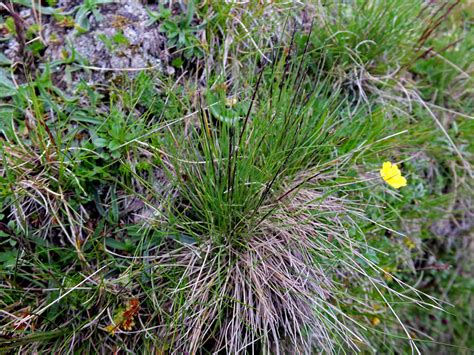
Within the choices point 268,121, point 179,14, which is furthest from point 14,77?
point 268,121

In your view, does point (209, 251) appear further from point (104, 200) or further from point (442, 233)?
point (442, 233)

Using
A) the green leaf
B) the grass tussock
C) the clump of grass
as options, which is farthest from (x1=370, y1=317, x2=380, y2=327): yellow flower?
the green leaf

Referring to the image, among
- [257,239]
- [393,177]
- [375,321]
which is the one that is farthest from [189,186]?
[375,321]

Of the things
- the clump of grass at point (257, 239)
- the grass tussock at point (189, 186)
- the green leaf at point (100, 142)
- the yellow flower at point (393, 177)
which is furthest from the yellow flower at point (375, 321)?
the green leaf at point (100, 142)

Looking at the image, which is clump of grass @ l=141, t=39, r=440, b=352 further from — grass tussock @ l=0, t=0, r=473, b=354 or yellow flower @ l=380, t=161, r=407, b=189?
yellow flower @ l=380, t=161, r=407, b=189

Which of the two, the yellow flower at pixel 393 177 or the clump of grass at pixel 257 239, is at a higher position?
the yellow flower at pixel 393 177

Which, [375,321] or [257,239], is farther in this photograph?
[375,321]

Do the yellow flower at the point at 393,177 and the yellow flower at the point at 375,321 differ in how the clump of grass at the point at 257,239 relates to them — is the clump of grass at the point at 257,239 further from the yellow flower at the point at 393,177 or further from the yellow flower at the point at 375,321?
the yellow flower at the point at 375,321

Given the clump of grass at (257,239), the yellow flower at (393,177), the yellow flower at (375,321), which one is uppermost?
the yellow flower at (393,177)

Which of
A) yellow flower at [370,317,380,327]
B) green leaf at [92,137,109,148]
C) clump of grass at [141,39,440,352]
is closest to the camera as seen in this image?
clump of grass at [141,39,440,352]

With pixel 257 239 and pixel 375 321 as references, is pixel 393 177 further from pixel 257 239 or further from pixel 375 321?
pixel 375 321

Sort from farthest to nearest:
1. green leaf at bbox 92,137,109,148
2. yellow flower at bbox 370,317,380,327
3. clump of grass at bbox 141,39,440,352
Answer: yellow flower at bbox 370,317,380,327 → green leaf at bbox 92,137,109,148 → clump of grass at bbox 141,39,440,352
